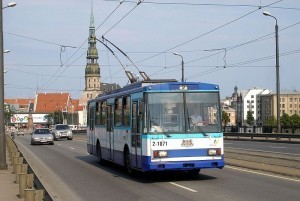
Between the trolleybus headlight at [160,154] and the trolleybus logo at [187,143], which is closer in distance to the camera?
the trolleybus headlight at [160,154]

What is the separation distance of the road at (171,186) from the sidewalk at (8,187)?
3.02 feet

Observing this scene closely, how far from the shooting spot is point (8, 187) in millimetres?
14164

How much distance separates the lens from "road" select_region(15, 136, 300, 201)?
39.6 ft

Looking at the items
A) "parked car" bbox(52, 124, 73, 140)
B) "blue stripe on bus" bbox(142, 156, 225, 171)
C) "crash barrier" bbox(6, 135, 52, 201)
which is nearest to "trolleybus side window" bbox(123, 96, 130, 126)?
"blue stripe on bus" bbox(142, 156, 225, 171)

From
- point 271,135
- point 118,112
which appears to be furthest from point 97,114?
point 271,135

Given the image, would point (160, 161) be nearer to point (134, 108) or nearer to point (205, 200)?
point (134, 108)

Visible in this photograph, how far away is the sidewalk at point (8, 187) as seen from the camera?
12367 millimetres

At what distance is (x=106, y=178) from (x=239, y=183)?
4.55 meters

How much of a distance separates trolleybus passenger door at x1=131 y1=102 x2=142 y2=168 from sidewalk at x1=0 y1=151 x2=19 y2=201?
3473 millimetres

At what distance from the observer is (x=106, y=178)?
16.8m

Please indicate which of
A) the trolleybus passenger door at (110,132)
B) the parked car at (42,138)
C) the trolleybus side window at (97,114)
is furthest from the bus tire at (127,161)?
the parked car at (42,138)

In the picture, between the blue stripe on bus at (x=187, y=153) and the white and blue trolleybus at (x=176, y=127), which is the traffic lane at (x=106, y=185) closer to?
the white and blue trolleybus at (x=176, y=127)

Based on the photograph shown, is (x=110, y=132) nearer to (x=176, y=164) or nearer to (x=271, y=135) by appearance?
(x=176, y=164)

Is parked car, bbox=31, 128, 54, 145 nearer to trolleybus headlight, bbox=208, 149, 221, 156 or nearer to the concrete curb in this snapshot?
the concrete curb
